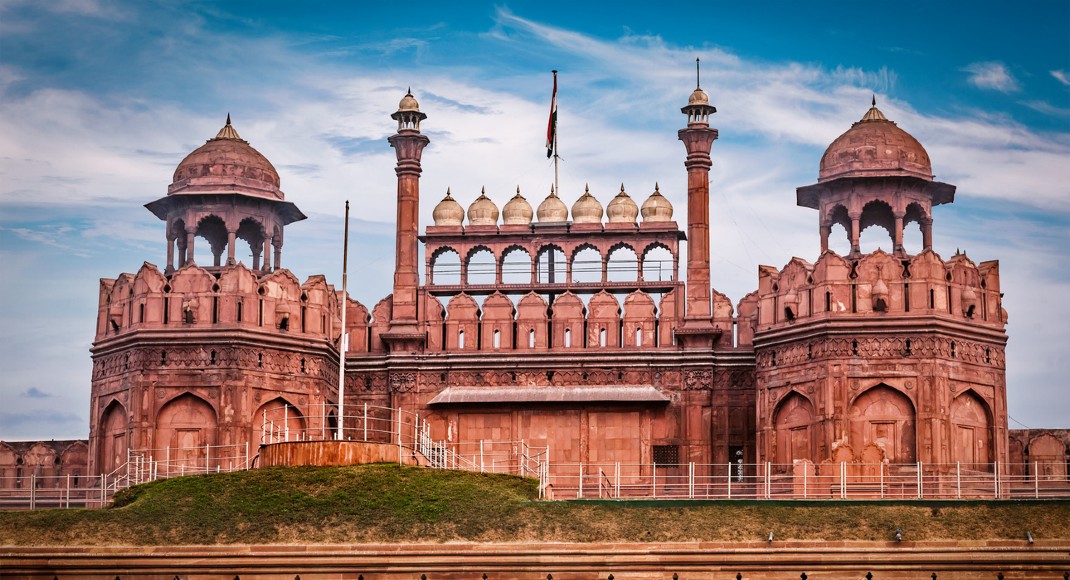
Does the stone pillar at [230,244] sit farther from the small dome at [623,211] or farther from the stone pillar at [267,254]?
the small dome at [623,211]

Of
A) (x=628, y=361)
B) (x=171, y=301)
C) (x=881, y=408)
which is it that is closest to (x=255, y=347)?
(x=171, y=301)

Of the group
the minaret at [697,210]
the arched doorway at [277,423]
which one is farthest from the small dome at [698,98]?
the arched doorway at [277,423]

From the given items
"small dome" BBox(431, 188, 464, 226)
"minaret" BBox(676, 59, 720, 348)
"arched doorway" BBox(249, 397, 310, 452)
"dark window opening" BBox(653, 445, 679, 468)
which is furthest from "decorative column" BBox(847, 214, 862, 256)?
"arched doorway" BBox(249, 397, 310, 452)

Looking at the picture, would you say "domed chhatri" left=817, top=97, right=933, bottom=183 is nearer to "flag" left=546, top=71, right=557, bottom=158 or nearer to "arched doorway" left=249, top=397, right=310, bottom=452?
"flag" left=546, top=71, right=557, bottom=158

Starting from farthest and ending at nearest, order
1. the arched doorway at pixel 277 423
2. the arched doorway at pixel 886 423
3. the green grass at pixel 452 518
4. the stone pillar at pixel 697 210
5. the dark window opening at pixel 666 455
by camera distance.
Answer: the stone pillar at pixel 697 210, the dark window opening at pixel 666 455, the arched doorway at pixel 277 423, the arched doorway at pixel 886 423, the green grass at pixel 452 518

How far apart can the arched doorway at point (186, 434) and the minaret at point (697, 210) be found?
14.1 m

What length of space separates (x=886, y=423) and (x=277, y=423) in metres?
17.3

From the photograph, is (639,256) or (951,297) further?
(639,256)

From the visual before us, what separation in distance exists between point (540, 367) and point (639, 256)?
4769 mm

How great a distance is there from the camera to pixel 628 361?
61469mm

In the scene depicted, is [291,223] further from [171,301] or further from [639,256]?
[639,256]

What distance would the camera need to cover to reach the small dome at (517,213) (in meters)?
64.2

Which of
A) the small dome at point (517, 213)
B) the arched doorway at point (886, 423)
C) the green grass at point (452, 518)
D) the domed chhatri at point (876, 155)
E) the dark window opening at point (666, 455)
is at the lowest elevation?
the green grass at point (452, 518)

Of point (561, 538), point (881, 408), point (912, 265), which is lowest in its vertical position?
point (561, 538)
